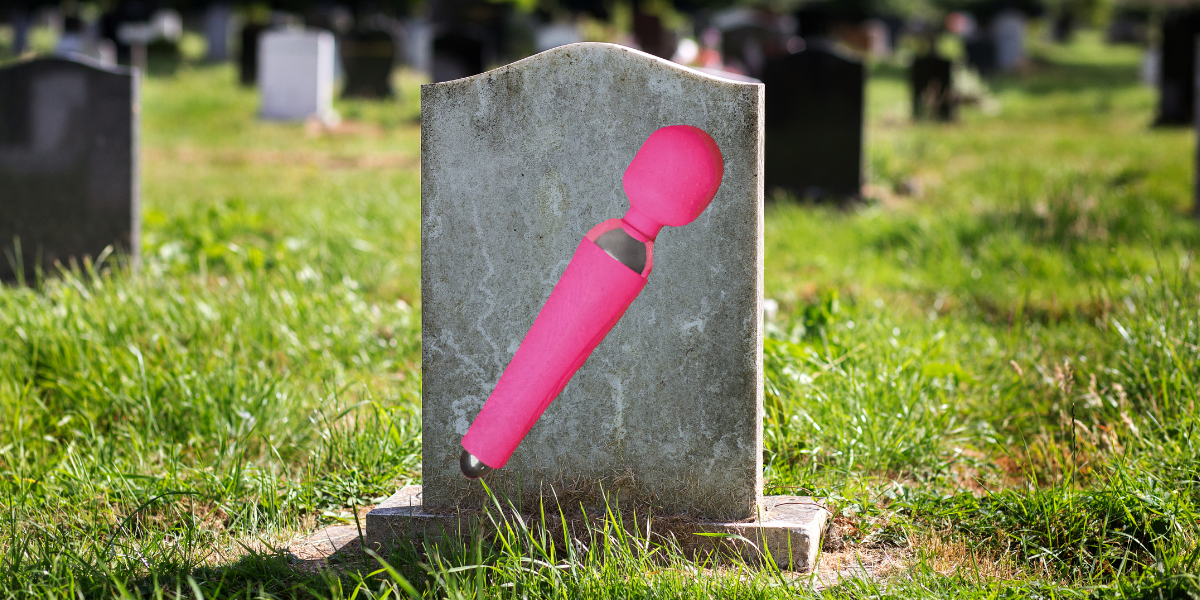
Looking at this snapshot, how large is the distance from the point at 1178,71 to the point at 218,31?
68.9ft

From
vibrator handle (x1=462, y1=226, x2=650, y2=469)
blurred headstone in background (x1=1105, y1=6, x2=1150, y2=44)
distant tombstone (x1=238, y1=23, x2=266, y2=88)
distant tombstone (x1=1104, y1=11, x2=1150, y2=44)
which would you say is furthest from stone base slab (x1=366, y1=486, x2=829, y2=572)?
distant tombstone (x1=1104, y1=11, x2=1150, y2=44)

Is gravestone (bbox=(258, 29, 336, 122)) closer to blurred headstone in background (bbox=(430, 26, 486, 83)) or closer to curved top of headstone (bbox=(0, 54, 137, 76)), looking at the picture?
blurred headstone in background (bbox=(430, 26, 486, 83))

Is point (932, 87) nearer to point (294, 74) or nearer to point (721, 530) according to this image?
point (294, 74)

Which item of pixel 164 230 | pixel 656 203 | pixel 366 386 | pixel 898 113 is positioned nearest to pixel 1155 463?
pixel 656 203

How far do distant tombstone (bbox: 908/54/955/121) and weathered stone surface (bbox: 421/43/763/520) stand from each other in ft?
39.6

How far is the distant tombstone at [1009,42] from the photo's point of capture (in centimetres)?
2675

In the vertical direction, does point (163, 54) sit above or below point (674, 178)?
above

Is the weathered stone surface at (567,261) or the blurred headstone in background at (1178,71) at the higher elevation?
the blurred headstone in background at (1178,71)

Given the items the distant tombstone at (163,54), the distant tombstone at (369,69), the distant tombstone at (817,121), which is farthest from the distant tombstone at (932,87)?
the distant tombstone at (163,54)

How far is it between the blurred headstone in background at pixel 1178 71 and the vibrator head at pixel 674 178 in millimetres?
12318

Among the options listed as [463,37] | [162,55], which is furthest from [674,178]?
[162,55]

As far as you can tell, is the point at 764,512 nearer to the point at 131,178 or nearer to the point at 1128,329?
the point at 1128,329

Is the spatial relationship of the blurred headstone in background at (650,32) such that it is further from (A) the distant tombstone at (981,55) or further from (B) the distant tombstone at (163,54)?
(A) the distant tombstone at (981,55)

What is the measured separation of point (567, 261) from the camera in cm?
216
